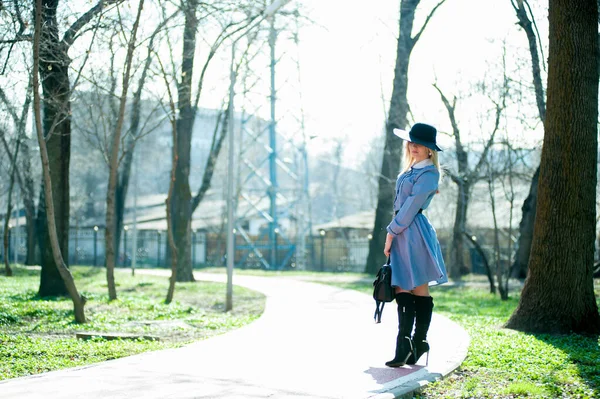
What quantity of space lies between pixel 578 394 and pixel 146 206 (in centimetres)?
5820

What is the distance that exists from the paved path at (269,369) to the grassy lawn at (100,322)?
742 mm

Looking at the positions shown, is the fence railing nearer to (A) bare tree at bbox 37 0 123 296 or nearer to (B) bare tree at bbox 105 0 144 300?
(B) bare tree at bbox 105 0 144 300

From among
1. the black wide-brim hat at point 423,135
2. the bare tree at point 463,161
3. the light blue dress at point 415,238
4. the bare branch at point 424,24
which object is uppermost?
the bare branch at point 424,24

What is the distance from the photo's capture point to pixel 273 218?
40531 millimetres

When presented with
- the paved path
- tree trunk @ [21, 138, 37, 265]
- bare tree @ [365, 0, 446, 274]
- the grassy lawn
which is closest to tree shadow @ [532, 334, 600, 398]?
the paved path

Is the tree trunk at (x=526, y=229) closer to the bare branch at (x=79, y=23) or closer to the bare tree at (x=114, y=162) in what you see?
the bare tree at (x=114, y=162)

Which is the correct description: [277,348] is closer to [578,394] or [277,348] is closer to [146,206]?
[578,394]

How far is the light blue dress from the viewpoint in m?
6.42

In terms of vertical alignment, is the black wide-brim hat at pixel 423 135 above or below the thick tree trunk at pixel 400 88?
below

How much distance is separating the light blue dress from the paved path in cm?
80

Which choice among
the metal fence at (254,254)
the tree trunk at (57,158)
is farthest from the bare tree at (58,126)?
the metal fence at (254,254)

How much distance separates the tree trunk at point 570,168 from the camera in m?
9.19

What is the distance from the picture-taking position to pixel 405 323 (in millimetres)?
6547

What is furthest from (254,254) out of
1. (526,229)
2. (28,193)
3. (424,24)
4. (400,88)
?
(526,229)
